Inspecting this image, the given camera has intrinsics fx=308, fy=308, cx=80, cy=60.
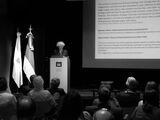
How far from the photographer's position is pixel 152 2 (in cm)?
706

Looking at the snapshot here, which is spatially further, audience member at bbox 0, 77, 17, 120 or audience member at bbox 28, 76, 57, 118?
audience member at bbox 28, 76, 57, 118

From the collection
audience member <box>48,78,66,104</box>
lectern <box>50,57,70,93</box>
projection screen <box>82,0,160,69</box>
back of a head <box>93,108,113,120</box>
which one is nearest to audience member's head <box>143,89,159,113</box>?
back of a head <box>93,108,113,120</box>

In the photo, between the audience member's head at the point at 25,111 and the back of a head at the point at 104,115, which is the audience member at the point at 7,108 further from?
the back of a head at the point at 104,115

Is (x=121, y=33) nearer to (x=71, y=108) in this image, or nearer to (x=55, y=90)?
(x=55, y=90)

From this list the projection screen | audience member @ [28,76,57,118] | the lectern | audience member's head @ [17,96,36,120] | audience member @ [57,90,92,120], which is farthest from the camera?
the projection screen

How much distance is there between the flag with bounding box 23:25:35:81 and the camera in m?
7.56

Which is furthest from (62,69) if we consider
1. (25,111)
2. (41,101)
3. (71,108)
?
(71,108)

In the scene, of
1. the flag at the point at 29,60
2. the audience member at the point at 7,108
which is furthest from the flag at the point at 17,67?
the audience member at the point at 7,108

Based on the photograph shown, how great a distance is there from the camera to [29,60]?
25.2ft

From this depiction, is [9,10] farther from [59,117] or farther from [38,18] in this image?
[59,117]

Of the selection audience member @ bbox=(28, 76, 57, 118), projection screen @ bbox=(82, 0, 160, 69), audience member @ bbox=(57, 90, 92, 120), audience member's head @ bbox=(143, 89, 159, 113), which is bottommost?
audience member @ bbox=(28, 76, 57, 118)

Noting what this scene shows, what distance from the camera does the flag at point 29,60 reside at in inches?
298

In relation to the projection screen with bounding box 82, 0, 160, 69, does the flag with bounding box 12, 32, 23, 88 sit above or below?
below

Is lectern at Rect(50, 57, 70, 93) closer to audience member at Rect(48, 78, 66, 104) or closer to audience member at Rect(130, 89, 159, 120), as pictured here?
audience member at Rect(48, 78, 66, 104)
